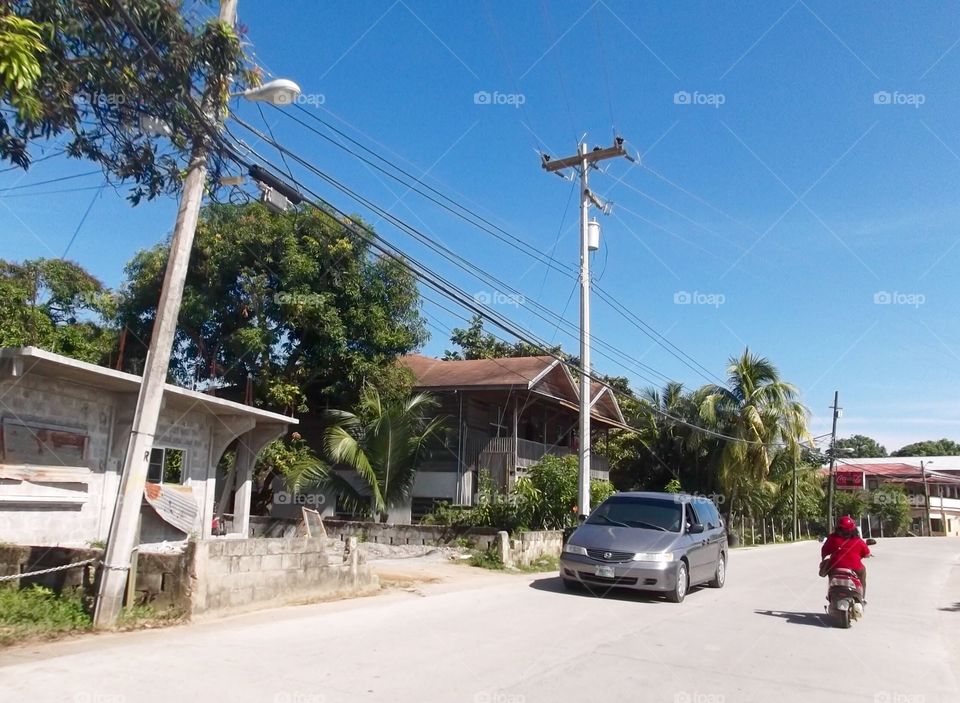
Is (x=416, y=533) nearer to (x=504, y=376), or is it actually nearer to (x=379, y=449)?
(x=379, y=449)

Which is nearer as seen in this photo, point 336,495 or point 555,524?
point 555,524

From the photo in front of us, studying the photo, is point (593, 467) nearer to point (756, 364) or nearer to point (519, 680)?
point (756, 364)

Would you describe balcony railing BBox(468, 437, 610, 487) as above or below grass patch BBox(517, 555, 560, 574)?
above

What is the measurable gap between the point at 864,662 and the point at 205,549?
24.3 ft

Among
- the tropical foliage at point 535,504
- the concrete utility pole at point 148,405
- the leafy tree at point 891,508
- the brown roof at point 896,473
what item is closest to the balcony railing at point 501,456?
the tropical foliage at point 535,504

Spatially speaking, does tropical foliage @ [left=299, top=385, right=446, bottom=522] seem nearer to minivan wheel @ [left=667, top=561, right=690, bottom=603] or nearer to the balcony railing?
the balcony railing

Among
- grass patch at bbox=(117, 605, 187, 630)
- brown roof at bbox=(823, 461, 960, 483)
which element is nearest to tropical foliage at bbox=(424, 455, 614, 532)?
grass patch at bbox=(117, 605, 187, 630)

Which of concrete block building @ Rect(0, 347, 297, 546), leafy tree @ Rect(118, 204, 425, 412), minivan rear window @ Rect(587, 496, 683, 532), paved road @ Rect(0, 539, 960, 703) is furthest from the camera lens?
leafy tree @ Rect(118, 204, 425, 412)

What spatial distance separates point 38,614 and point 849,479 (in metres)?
73.0

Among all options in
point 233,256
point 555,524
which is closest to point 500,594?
point 555,524

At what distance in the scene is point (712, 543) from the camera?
15.0 meters

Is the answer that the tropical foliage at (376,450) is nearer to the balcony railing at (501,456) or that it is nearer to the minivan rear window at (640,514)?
the balcony railing at (501,456)

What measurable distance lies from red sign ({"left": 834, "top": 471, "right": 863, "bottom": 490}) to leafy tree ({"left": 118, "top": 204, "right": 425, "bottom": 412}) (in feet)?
189

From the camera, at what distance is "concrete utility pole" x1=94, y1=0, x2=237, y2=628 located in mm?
8797
